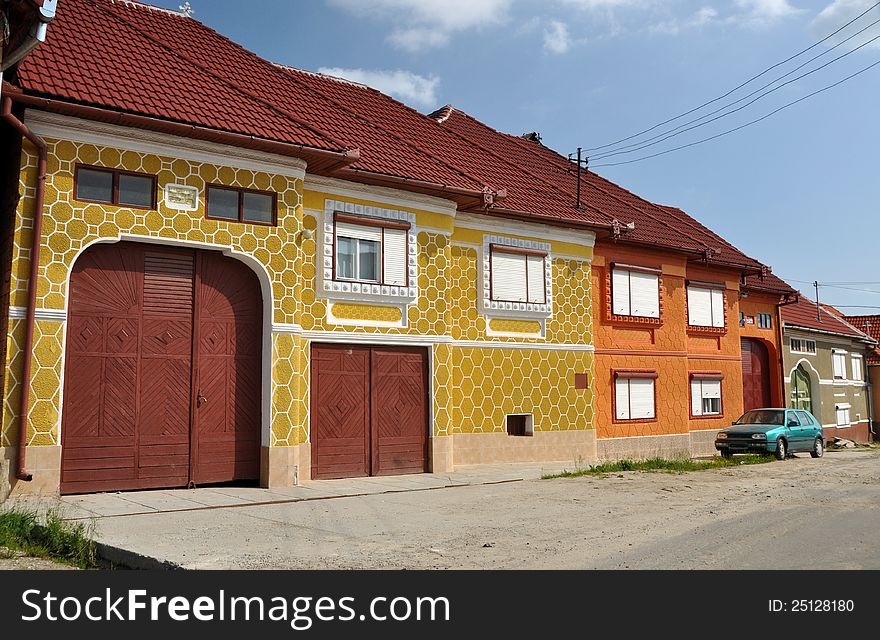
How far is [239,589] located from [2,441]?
6746 millimetres

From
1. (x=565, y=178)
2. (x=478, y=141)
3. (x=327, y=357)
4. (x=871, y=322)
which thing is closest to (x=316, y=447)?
(x=327, y=357)

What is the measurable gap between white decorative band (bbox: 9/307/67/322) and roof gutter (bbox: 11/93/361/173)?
298cm

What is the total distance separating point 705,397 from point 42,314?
19695 mm

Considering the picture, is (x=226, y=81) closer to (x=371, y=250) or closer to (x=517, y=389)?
(x=371, y=250)

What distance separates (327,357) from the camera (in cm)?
1518

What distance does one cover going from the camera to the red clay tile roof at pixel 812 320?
1261 inches

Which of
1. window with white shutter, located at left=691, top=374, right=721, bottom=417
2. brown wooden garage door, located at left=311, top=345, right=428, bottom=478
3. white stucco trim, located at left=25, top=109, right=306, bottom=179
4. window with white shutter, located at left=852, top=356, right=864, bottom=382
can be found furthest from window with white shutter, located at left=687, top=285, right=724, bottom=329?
window with white shutter, located at left=852, top=356, right=864, bottom=382

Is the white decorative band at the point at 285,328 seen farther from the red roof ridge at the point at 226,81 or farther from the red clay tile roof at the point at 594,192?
the red clay tile roof at the point at 594,192

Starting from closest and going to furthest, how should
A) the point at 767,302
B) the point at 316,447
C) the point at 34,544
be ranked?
1. the point at 34,544
2. the point at 316,447
3. the point at 767,302

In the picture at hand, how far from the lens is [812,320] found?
3444 cm

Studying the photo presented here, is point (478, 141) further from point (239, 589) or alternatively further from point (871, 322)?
point (871, 322)

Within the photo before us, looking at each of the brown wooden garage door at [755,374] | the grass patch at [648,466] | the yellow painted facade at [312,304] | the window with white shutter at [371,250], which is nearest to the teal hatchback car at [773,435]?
the grass patch at [648,466]

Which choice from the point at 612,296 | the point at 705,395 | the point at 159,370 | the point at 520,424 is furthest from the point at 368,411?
the point at 705,395

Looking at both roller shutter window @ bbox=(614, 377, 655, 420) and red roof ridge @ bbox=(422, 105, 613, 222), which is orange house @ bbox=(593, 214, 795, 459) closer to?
roller shutter window @ bbox=(614, 377, 655, 420)
